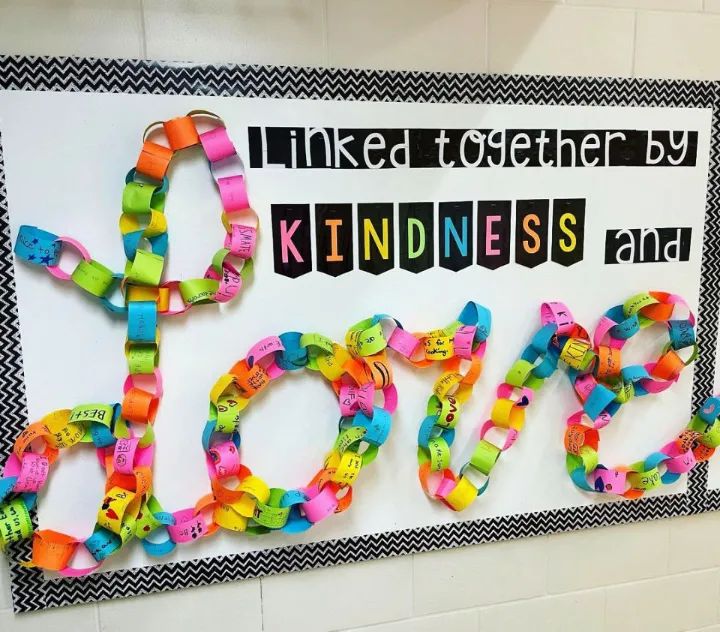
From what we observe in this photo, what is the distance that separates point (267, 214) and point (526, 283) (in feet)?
1.29

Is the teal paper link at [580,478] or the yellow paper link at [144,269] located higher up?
the yellow paper link at [144,269]

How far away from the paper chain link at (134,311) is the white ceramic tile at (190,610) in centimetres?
10

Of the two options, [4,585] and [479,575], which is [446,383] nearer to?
[479,575]

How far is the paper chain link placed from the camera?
769mm

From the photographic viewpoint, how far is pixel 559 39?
89 centimetres

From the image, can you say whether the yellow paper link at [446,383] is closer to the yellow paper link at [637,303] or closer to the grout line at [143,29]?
the yellow paper link at [637,303]

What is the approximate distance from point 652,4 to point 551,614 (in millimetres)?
974

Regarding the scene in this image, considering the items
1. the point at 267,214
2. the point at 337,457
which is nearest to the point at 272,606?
the point at 337,457

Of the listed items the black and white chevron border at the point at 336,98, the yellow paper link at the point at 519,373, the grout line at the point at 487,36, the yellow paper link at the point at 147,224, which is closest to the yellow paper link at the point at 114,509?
the black and white chevron border at the point at 336,98

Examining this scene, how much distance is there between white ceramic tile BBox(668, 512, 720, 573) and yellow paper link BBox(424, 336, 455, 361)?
1.78 feet

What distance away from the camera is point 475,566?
39.2 inches

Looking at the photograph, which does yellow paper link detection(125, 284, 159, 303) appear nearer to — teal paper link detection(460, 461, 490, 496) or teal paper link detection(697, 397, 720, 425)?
teal paper link detection(460, 461, 490, 496)

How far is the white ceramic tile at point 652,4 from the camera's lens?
89 centimetres

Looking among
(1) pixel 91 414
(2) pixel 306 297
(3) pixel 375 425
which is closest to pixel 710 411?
(3) pixel 375 425
